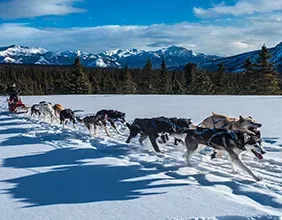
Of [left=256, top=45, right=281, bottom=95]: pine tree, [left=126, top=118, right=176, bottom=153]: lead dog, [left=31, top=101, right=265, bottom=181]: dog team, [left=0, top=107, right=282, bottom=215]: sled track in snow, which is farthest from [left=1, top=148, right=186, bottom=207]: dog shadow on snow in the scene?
[left=256, top=45, right=281, bottom=95]: pine tree

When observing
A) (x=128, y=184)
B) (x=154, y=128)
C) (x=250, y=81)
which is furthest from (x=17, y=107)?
(x=250, y=81)

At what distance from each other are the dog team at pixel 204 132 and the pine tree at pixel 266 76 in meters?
29.8

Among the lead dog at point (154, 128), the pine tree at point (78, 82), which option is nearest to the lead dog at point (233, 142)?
the lead dog at point (154, 128)

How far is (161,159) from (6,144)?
4542 millimetres

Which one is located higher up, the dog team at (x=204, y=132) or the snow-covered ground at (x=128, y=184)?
the dog team at (x=204, y=132)

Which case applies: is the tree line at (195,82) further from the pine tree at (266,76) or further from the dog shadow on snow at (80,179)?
the dog shadow on snow at (80,179)

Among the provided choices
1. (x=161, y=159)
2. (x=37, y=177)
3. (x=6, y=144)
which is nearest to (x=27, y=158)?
(x=37, y=177)

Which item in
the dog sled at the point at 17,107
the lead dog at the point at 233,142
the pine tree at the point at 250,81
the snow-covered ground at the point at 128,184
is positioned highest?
the pine tree at the point at 250,81

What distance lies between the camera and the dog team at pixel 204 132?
5598 millimetres

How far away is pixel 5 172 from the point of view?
5.96 metres

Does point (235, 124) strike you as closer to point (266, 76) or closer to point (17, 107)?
point (17, 107)

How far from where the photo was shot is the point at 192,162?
21.1ft

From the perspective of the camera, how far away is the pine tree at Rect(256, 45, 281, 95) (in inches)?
1417

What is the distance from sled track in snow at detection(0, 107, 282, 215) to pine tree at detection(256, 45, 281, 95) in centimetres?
3038
